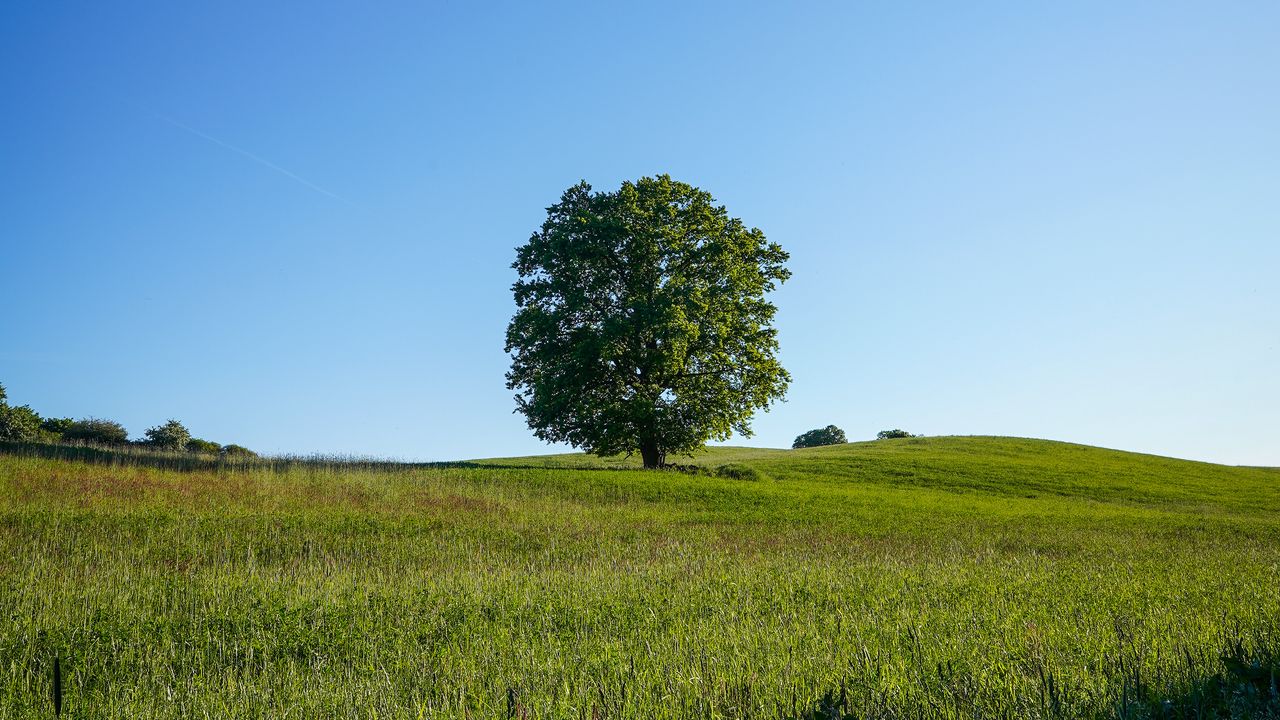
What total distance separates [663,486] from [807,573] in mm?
18472

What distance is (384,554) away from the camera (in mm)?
14609

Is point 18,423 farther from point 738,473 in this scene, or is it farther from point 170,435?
point 738,473

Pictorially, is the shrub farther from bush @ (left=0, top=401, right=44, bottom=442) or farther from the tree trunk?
the tree trunk

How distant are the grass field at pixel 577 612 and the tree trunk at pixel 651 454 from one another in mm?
14483

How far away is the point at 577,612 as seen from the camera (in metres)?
7.93

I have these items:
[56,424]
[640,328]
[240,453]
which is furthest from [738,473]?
[56,424]

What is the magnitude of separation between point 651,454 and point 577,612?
29.7 metres

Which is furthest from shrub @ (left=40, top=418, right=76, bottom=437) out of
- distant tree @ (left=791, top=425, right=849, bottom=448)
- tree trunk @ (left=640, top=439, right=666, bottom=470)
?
distant tree @ (left=791, top=425, right=849, bottom=448)

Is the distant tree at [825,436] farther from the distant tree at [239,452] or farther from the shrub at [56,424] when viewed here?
the shrub at [56,424]

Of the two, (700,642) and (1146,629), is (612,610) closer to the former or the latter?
(700,642)

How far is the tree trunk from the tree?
58 millimetres

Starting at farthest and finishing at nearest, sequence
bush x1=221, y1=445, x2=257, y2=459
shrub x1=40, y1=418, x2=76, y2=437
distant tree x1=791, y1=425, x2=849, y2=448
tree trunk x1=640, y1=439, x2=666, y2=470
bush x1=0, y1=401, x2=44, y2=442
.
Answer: distant tree x1=791, y1=425, x2=849, y2=448 → shrub x1=40, y1=418, x2=76, y2=437 → bush x1=0, y1=401, x2=44, y2=442 → tree trunk x1=640, y1=439, x2=666, y2=470 → bush x1=221, y1=445, x2=257, y2=459

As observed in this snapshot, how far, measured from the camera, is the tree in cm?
3441

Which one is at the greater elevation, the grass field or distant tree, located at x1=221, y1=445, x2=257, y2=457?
distant tree, located at x1=221, y1=445, x2=257, y2=457
